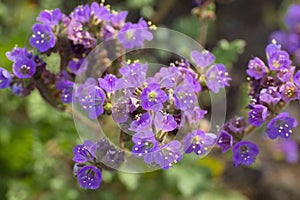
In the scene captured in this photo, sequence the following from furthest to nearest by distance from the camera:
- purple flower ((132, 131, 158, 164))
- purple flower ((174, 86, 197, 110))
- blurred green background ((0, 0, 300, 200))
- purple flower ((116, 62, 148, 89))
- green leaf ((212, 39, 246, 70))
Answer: blurred green background ((0, 0, 300, 200)) < green leaf ((212, 39, 246, 70)) < purple flower ((174, 86, 197, 110)) < purple flower ((116, 62, 148, 89)) < purple flower ((132, 131, 158, 164))

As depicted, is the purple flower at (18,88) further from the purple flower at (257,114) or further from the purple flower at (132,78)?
the purple flower at (257,114)

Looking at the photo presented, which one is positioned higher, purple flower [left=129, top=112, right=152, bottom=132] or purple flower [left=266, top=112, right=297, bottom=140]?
purple flower [left=129, top=112, right=152, bottom=132]

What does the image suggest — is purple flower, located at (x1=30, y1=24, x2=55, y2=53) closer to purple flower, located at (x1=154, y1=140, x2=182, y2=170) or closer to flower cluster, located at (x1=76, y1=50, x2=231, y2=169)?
flower cluster, located at (x1=76, y1=50, x2=231, y2=169)

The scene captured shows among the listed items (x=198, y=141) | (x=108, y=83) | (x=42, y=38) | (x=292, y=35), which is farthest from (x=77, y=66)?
(x=292, y=35)

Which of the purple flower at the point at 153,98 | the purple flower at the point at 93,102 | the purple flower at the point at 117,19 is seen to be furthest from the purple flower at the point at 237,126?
the purple flower at the point at 117,19

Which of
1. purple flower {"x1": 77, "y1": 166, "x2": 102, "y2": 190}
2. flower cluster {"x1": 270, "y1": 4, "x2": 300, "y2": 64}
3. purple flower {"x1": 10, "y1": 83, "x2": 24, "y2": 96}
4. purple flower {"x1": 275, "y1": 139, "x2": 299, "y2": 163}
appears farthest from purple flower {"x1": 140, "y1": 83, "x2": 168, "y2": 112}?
purple flower {"x1": 275, "y1": 139, "x2": 299, "y2": 163}

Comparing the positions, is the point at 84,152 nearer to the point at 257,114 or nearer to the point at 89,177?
the point at 89,177

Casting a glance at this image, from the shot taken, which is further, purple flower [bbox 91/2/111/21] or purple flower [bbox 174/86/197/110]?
purple flower [bbox 91/2/111/21]
